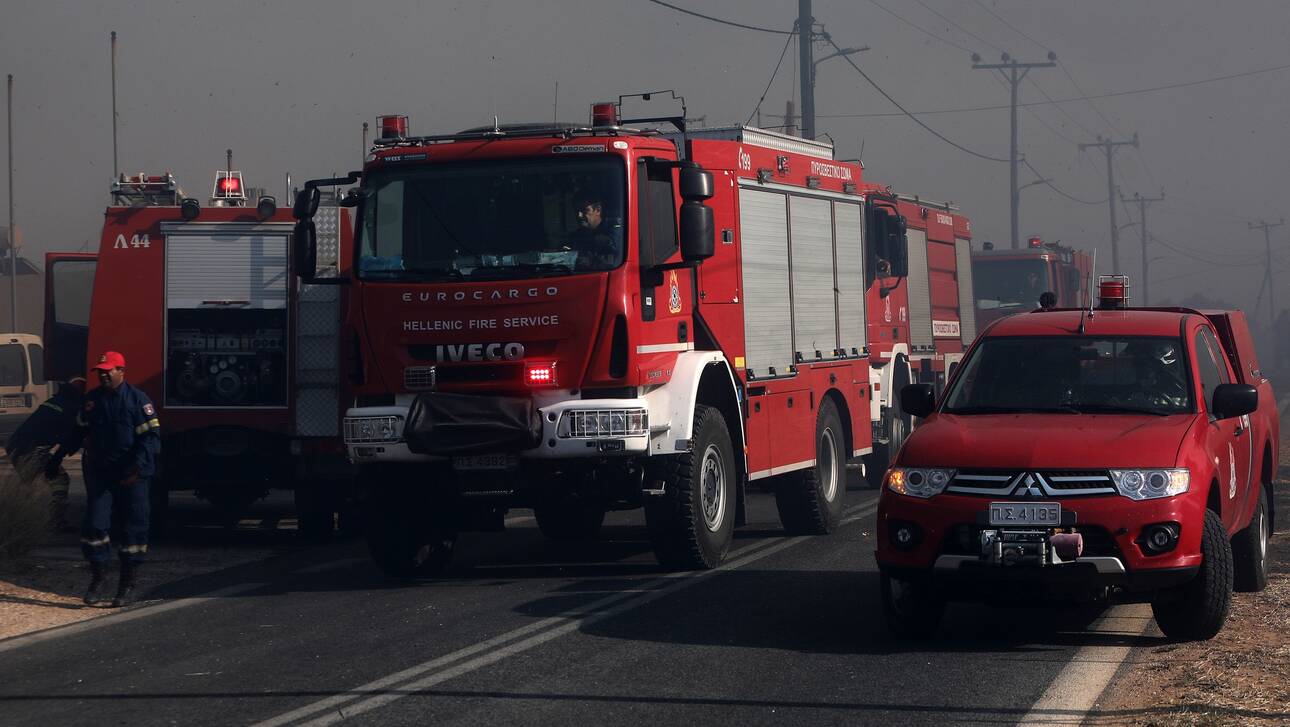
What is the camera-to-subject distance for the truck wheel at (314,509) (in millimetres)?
14570

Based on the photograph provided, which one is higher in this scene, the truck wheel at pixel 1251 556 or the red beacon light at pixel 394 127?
the red beacon light at pixel 394 127

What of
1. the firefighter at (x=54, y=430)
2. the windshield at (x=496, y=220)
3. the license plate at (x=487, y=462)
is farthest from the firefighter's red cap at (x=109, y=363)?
the firefighter at (x=54, y=430)

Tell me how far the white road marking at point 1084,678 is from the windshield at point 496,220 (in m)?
4.21

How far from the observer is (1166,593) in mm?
8211

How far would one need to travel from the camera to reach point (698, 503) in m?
11.4

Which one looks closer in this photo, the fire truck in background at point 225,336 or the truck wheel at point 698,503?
the truck wheel at point 698,503

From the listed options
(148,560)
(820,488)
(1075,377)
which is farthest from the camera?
(820,488)

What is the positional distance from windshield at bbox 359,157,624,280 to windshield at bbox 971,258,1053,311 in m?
20.1

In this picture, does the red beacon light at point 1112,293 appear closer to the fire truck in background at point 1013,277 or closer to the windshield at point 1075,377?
the windshield at point 1075,377

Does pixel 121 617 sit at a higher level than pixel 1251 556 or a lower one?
lower

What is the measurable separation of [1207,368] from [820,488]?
5.13m

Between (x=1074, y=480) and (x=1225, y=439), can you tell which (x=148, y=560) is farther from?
(x=1225, y=439)

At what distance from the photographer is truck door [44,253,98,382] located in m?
16.9

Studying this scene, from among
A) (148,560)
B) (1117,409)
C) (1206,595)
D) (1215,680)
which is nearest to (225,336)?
(148,560)
